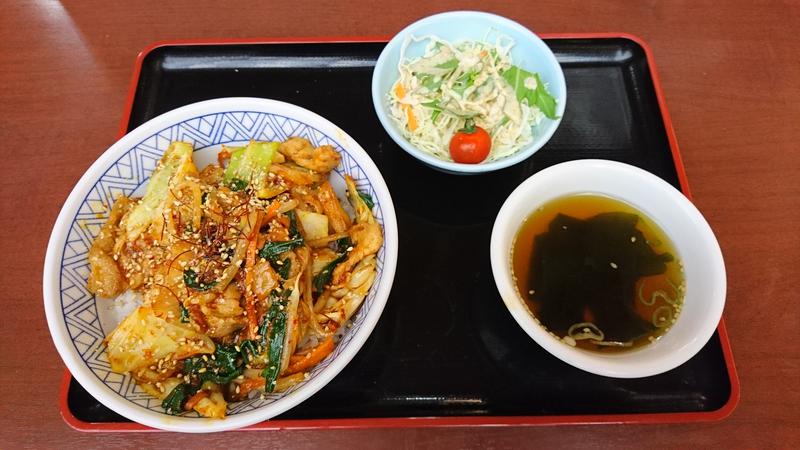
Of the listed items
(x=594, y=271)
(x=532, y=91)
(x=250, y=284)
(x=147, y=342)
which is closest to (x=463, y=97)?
(x=532, y=91)

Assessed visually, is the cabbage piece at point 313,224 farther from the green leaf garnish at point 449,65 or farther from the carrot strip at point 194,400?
the green leaf garnish at point 449,65

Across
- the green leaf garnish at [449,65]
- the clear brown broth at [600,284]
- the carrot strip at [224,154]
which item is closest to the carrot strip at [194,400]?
the carrot strip at [224,154]

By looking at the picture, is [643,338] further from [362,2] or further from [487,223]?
[362,2]

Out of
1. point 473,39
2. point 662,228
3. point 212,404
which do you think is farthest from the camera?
point 473,39

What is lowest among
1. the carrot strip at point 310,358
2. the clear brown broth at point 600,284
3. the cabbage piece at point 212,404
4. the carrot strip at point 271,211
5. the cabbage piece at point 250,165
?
the clear brown broth at point 600,284

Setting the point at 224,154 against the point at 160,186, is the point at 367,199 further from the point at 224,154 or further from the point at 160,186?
the point at 160,186

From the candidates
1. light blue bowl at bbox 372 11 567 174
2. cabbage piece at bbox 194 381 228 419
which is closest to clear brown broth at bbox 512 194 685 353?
light blue bowl at bbox 372 11 567 174
